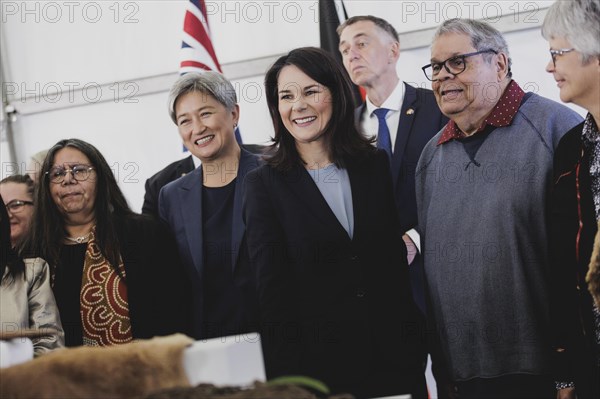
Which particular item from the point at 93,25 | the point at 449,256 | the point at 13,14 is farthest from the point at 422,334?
the point at 13,14

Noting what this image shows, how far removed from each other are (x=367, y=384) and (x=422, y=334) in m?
0.37

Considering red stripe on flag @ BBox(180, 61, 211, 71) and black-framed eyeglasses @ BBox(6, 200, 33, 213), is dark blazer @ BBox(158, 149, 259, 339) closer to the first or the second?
black-framed eyeglasses @ BBox(6, 200, 33, 213)

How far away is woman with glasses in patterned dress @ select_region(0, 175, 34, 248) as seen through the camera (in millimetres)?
3637

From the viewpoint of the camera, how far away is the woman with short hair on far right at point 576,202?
95.0 inches

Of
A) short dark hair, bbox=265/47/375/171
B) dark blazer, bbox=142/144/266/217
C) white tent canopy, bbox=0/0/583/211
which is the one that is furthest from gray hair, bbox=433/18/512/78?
white tent canopy, bbox=0/0/583/211

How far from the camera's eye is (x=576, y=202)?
2.52m

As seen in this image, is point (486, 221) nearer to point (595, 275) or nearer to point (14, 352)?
point (595, 275)

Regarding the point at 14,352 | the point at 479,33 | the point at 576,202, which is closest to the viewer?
the point at 14,352

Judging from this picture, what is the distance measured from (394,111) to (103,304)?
1.76 metres

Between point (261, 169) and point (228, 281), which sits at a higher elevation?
point (261, 169)

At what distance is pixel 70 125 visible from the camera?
613 cm

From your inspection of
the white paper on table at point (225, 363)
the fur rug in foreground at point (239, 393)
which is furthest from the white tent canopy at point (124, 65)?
the fur rug in foreground at point (239, 393)

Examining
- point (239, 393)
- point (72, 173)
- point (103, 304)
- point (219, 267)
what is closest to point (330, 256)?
point (219, 267)

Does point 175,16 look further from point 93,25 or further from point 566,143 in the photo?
point 566,143
